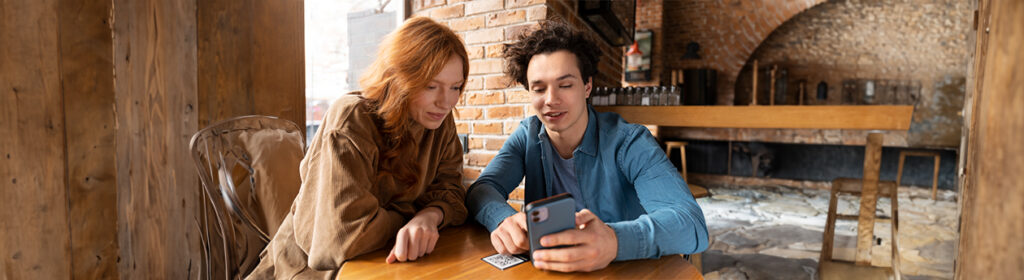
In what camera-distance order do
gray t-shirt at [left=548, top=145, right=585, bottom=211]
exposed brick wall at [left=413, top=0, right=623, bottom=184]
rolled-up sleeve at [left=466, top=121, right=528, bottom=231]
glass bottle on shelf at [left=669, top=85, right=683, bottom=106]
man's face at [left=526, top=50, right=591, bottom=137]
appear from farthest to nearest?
glass bottle on shelf at [left=669, top=85, right=683, bottom=106] → exposed brick wall at [left=413, top=0, right=623, bottom=184] → gray t-shirt at [left=548, top=145, right=585, bottom=211] → man's face at [left=526, top=50, right=591, bottom=137] → rolled-up sleeve at [left=466, top=121, right=528, bottom=231]

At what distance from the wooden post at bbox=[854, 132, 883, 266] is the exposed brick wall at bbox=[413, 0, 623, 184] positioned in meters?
1.78

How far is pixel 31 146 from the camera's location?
134cm

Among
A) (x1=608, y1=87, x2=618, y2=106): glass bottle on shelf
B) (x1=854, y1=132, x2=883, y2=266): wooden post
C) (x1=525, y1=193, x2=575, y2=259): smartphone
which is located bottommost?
(x1=854, y1=132, x2=883, y2=266): wooden post

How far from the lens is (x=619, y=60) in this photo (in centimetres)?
380

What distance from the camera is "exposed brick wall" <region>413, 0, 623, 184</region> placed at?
2.32 m

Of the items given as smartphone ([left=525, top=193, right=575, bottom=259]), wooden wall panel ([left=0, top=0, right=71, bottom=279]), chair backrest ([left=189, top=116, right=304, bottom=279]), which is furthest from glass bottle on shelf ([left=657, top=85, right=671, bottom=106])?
wooden wall panel ([left=0, top=0, right=71, bottom=279])

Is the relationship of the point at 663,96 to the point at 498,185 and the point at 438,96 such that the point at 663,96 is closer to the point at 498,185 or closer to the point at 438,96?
the point at 498,185

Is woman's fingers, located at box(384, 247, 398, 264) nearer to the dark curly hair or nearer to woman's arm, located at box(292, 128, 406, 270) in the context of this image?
woman's arm, located at box(292, 128, 406, 270)

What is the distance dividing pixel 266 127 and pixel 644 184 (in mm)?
1297

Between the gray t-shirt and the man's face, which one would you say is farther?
the gray t-shirt

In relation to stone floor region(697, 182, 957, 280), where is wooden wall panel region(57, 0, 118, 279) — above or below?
above

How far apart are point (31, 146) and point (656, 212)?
5.90 feet

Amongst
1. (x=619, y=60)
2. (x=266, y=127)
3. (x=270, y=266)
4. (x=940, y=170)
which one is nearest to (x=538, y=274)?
(x=270, y=266)

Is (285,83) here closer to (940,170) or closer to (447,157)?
(447,157)
